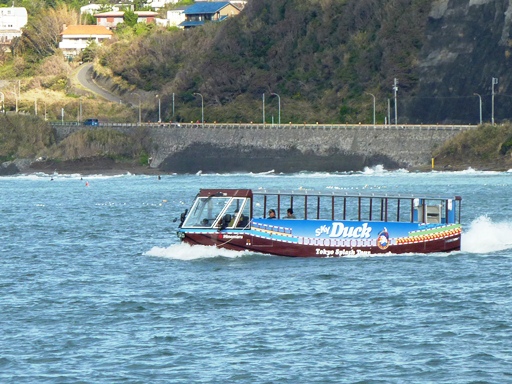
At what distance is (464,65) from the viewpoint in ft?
544

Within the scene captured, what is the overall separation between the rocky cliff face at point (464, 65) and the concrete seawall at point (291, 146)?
15880mm

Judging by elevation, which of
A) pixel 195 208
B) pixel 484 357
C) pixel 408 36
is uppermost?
pixel 408 36

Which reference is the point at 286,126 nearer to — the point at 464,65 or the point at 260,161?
the point at 260,161

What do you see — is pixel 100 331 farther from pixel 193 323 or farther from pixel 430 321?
pixel 430 321

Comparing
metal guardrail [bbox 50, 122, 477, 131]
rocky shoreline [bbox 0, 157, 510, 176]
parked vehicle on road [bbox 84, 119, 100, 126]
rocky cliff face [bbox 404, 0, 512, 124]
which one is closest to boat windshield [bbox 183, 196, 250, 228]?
metal guardrail [bbox 50, 122, 477, 131]

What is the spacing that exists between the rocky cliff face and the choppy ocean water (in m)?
100

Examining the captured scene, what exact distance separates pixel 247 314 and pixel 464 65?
430 ft

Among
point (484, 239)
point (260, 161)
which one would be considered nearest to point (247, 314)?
point (484, 239)

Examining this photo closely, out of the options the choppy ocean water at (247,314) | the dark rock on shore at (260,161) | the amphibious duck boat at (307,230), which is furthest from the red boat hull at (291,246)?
the dark rock on shore at (260,161)

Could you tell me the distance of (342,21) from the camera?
189 meters

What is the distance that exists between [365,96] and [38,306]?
13278 cm

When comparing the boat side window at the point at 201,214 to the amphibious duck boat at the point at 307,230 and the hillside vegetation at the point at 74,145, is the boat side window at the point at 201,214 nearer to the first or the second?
the amphibious duck boat at the point at 307,230

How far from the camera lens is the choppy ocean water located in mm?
32344

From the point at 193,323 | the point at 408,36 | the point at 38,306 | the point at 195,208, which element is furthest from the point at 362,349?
the point at 408,36
